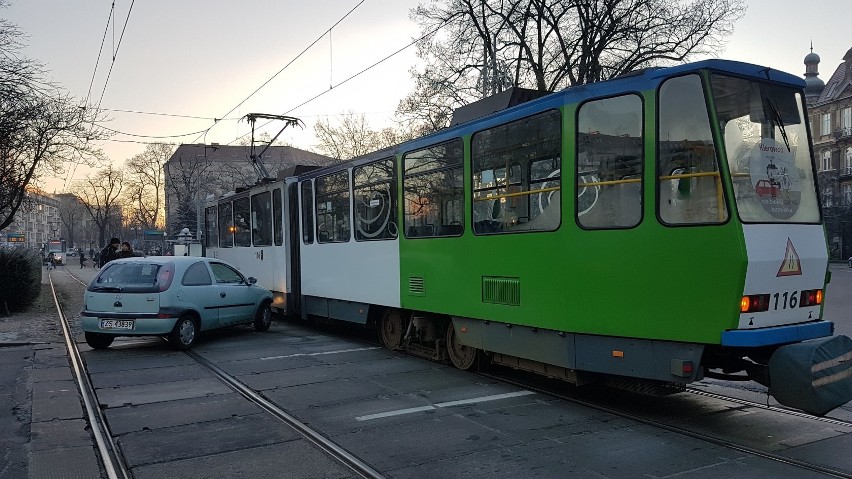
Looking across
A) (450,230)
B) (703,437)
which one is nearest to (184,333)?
(450,230)

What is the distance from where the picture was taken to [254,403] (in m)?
7.22

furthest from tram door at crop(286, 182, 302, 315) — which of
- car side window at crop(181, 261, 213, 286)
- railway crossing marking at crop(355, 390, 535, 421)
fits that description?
railway crossing marking at crop(355, 390, 535, 421)

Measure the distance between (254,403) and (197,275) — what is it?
482 centimetres

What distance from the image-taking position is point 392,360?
9.80m

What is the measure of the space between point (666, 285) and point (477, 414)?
2228mm

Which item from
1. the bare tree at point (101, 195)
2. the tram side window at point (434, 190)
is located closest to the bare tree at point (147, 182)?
the bare tree at point (101, 195)

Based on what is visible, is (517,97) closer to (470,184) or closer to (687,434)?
(470,184)

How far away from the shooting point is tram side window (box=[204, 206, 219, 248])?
18.8 meters

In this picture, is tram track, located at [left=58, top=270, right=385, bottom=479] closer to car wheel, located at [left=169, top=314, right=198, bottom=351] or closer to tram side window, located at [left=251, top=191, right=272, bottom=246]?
car wheel, located at [left=169, top=314, right=198, bottom=351]

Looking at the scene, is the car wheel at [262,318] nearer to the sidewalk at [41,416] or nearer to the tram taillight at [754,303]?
the sidewalk at [41,416]

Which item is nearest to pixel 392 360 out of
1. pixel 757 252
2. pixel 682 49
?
pixel 757 252

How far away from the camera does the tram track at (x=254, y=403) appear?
16.6ft

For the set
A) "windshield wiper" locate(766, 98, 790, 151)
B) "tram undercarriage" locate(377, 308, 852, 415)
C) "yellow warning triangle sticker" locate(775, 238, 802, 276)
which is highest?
"windshield wiper" locate(766, 98, 790, 151)

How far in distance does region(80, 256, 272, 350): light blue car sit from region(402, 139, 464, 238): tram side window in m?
4.05
